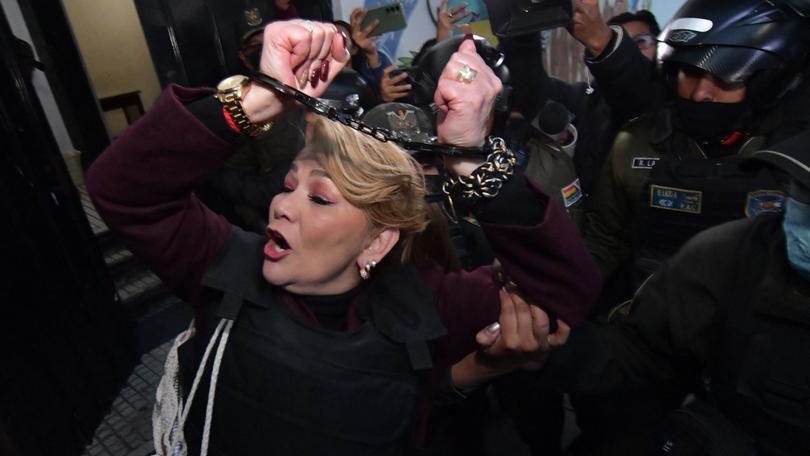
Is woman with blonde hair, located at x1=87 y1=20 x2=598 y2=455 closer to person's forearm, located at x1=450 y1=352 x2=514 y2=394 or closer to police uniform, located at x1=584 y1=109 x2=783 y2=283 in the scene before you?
person's forearm, located at x1=450 y1=352 x2=514 y2=394

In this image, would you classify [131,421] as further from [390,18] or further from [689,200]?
[689,200]

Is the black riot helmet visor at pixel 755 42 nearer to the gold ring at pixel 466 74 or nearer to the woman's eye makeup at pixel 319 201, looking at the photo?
the gold ring at pixel 466 74

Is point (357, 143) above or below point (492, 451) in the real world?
above

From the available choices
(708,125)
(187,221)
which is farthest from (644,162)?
(187,221)

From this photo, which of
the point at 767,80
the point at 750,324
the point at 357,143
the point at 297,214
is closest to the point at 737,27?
the point at 767,80

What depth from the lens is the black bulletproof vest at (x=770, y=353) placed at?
105 cm

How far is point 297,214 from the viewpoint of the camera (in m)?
1.05

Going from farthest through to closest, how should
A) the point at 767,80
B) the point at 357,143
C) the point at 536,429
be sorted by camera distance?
the point at 536,429, the point at 767,80, the point at 357,143

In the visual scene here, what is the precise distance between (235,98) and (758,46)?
1787mm

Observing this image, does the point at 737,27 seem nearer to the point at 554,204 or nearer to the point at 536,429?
the point at 554,204

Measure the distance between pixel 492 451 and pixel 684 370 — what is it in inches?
55.8

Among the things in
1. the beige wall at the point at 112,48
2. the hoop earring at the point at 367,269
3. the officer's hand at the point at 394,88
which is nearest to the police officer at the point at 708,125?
the officer's hand at the point at 394,88

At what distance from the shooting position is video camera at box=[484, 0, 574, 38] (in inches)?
66.6

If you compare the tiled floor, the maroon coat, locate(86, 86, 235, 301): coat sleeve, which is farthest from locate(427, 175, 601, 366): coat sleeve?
the tiled floor
